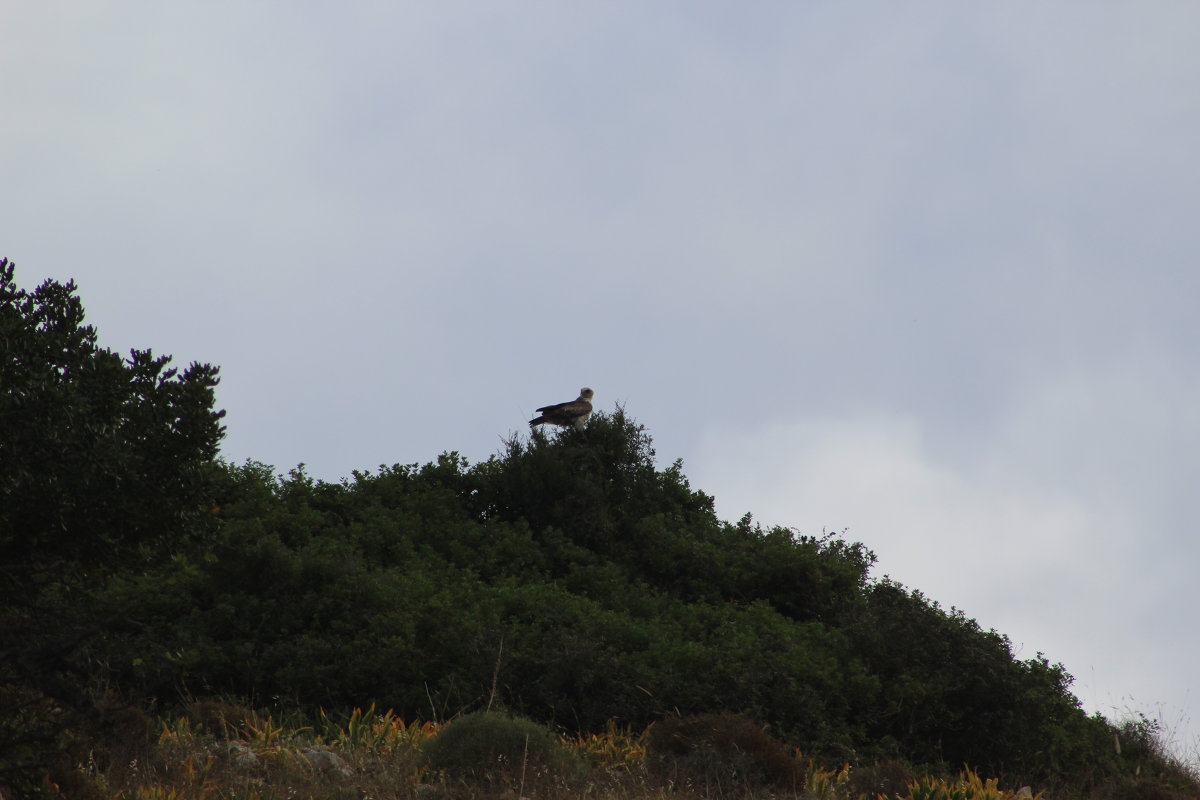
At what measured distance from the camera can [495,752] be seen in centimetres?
1015

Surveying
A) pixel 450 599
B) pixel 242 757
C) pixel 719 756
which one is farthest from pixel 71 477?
pixel 450 599

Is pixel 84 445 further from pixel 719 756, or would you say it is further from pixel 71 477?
pixel 719 756

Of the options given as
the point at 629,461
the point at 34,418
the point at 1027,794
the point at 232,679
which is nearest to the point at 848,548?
the point at 629,461

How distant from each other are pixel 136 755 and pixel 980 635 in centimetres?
993

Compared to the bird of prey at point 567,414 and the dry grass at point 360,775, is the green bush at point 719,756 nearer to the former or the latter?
the dry grass at point 360,775

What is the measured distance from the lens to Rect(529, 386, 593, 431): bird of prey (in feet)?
70.8

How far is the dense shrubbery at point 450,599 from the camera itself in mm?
8648

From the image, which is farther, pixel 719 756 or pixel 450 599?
pixel 450 599

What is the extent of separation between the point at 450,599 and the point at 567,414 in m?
6.85

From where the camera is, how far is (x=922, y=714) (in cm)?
1412

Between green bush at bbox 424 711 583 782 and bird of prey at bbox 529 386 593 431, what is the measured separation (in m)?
11.3

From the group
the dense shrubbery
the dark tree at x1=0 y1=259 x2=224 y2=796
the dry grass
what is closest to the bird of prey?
the dense shrubbery

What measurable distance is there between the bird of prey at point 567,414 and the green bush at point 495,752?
37.0 ft

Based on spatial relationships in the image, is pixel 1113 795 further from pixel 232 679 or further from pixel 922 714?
pixel 232 679
